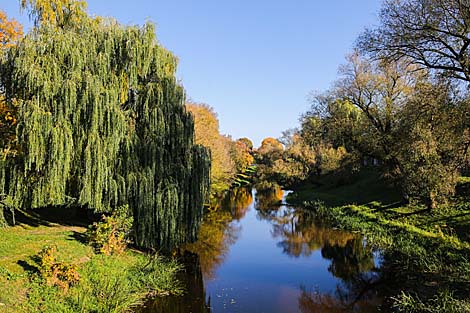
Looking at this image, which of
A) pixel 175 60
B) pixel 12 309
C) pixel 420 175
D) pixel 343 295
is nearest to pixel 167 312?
pixel 12 309

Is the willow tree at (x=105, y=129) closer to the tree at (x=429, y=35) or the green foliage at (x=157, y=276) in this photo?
the green foliage at (x=157, y=276)

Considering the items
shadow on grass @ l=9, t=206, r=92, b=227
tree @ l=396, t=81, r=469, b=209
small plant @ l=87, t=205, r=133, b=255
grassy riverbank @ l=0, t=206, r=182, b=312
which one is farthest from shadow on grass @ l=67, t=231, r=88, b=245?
tree @ l=396, t=81, r=469, b=209

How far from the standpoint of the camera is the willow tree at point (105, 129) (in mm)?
12180

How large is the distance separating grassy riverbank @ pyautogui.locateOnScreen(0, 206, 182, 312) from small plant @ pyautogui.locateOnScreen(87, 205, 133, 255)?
281mm

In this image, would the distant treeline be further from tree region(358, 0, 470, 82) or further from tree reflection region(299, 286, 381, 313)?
tree reflection region(299, 286, 381, 313)

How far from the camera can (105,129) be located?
42.7 ft

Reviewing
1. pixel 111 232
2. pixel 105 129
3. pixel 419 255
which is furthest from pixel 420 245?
pixel 105 129

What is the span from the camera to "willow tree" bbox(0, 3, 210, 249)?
40.0 feet

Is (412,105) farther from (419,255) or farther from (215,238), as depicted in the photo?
(215,238)

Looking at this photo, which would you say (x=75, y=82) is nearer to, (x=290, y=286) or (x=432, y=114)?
(x=290, y=286)

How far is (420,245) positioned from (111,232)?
40.8 feet

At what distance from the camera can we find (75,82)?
1259 cm

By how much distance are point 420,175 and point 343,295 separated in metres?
8.00

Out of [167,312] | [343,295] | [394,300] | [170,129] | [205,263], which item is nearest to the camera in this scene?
[167,312]
